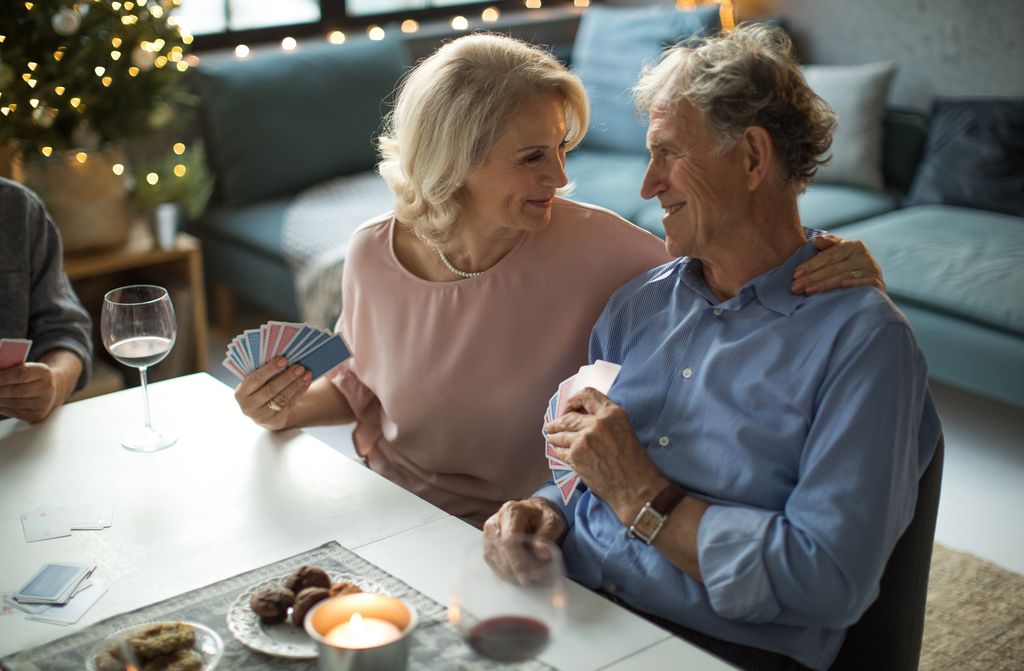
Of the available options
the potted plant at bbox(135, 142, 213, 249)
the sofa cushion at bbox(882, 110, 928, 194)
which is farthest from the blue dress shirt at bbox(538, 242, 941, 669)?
the sofa cushion at bbox(882, 110, 928, 194)

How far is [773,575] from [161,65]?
2853mm

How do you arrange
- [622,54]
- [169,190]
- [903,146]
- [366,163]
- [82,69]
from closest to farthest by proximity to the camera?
[82,69], [169,190], [903,146], [366,163], [622,54]

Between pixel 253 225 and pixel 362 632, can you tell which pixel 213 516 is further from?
pixel 253 225

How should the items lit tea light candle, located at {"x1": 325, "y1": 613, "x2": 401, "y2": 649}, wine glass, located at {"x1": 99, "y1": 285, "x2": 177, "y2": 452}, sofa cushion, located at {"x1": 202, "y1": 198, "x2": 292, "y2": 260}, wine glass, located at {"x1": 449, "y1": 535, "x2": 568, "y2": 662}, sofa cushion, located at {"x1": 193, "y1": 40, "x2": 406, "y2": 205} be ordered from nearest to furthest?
wine glass, located at {"x1": 449, "y1": 535, "x2": 568, "y2": 662}, lit tea light candle, located at {"x1": 325, "y1": 613, "x2": 401, "y2": 649}, wine glass, located at {"x1": 99, "y1": 285, "x2": 177, "y2": 452}, sofa cushion, located at {"x1": 202, "y1": 198, "x2": 292, "y2": 260}, sofa cushion, located at {"x1": 193, "y1": 40, "x2": 406, "y2": 205}

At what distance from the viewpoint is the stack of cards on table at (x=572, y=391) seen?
152cm

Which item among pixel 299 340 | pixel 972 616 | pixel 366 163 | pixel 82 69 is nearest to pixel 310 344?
pixel 299 340

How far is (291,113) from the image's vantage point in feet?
13.8

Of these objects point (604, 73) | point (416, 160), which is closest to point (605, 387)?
point (416, 160)

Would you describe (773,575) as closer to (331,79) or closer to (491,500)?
(491,500)

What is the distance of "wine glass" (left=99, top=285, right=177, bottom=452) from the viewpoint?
64.5 inches

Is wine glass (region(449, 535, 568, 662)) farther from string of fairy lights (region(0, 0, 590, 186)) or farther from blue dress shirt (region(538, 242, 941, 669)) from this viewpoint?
string of fairy lights (region(0, 0, 590, 186))

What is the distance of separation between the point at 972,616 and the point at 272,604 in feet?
5.77

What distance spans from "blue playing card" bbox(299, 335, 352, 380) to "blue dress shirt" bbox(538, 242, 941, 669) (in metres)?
0.38

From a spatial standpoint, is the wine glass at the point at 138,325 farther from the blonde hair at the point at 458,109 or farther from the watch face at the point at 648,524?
the watch face at the point at 648,524
